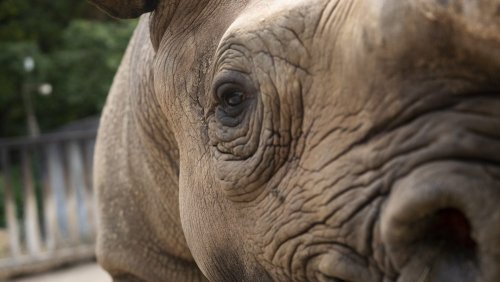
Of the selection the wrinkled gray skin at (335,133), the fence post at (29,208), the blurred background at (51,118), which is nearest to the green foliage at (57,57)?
the blurred background at (51,118)

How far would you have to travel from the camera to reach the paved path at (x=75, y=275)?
284 inches

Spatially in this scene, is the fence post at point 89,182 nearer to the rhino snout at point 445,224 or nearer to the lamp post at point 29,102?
the rhino snout at point 445,224

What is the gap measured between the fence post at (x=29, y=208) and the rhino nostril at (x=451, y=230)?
672cm

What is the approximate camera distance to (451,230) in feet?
4.51

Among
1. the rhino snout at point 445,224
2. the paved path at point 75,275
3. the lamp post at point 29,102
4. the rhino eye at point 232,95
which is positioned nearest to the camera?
the rhino snout at point 445,224

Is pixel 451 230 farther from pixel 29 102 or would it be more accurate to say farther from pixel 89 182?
pixel 29 102

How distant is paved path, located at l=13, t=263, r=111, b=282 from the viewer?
7219 millimetres

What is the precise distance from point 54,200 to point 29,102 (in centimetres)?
900

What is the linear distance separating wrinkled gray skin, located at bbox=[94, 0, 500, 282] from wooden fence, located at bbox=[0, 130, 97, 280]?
18.4 ft

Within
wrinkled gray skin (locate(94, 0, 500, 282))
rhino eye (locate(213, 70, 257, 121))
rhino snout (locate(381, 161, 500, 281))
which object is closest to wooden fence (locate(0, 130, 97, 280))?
wrinkled gray skin (locate(94, 0, 500, 282))

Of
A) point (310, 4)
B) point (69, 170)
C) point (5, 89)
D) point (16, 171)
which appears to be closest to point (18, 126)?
point (5, 89)

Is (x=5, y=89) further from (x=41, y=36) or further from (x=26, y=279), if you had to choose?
(x=26, y=279)

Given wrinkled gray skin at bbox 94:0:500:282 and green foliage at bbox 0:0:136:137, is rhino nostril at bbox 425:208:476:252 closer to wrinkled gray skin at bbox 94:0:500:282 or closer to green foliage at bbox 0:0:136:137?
wrinkled gray skin at bbox 94:0:500:282

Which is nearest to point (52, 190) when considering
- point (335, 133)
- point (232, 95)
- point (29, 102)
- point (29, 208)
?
point (29, 208)
